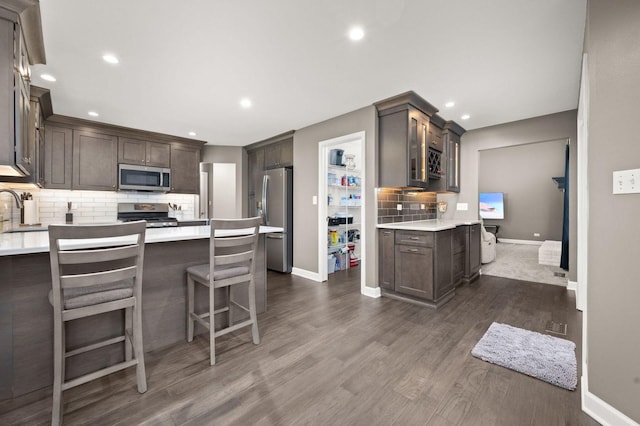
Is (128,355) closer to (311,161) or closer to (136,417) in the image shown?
(136,417)

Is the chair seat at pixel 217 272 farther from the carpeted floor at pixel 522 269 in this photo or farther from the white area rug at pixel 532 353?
the carpeted floor at pixel 522 269

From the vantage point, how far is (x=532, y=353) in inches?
83.4

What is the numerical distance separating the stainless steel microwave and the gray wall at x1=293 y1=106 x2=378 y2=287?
8.01 feet

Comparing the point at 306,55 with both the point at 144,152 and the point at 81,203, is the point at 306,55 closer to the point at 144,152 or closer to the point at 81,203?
the point at 144,152

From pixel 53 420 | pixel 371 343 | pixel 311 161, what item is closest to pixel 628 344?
pixel 371 343

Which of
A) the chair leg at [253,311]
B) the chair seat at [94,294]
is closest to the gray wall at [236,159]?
the chair leg at [253,311]

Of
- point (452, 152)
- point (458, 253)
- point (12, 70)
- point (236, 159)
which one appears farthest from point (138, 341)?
point (452, 152)

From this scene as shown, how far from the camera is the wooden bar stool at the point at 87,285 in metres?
1.41

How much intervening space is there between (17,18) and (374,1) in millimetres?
2413

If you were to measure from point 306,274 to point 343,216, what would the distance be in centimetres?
→ 132

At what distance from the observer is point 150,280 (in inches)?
85.6

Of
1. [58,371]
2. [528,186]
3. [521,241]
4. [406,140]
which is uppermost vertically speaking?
[406,140]

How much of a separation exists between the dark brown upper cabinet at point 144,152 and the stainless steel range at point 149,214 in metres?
0.75

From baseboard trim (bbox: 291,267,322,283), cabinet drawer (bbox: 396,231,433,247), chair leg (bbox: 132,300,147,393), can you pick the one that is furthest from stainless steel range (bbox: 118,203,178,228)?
cabinet drawer (bbox: 396,231,433,247)
